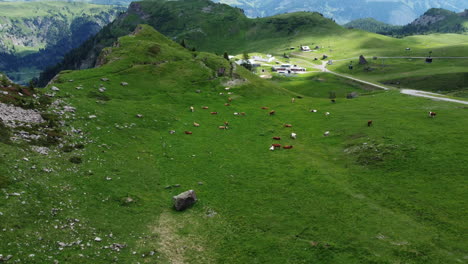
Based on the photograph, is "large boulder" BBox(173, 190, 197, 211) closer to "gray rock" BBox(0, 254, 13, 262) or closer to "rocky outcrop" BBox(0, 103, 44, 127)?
"gray rock" BBox(0, 254, 13, 262)

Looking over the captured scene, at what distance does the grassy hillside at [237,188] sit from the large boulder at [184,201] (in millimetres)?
871

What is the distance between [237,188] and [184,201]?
726 cm

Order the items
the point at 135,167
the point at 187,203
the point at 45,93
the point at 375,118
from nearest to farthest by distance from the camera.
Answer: the point at 187,203 < the point at 135,167 < the point at 45,93 < the point at 375,118

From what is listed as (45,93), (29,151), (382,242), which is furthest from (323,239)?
(45,93)

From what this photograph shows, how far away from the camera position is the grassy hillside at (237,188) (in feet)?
82.7

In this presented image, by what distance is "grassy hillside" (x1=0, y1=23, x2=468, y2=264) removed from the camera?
25219mm

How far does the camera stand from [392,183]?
3619 cm

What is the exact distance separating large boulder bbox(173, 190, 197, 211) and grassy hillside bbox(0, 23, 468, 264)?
2.86 feet

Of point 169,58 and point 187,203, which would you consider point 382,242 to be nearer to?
point 187,203

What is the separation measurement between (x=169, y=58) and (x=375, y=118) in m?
64.6

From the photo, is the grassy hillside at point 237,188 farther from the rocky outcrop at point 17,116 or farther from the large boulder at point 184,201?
the rocky outcrop at point 17,116

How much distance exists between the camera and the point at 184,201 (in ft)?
105

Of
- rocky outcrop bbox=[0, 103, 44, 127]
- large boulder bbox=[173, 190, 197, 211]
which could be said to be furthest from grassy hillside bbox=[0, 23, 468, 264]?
rocky outcrop bbox=[0, 103, 44, 127]

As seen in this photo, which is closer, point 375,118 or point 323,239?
point 323,239
